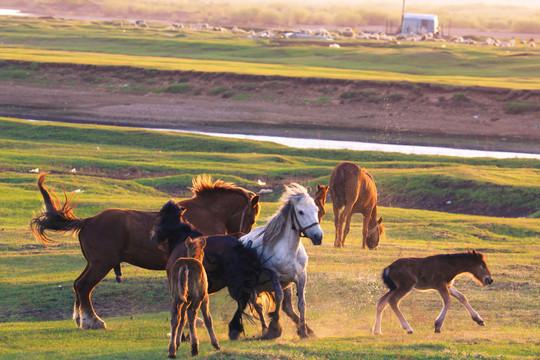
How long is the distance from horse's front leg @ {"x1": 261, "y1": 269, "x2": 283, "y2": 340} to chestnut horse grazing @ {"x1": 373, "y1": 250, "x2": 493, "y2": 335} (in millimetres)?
1523

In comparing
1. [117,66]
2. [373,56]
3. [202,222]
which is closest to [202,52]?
[373,56]

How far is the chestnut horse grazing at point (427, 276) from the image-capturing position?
11328 millimetres

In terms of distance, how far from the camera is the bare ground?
4694 cm

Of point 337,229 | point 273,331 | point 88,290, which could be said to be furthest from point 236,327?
point 337,229

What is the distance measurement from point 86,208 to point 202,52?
2643 inches

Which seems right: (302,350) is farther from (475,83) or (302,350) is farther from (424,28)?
(424,28)

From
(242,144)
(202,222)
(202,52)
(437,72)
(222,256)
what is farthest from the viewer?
(202,52)

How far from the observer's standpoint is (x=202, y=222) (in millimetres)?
12195

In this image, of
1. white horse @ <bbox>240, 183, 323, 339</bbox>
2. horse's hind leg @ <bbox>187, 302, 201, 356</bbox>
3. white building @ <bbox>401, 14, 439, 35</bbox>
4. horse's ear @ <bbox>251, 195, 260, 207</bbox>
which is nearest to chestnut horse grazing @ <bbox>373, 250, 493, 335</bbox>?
white horse @ <bbox>240, 183, 323, 339</bbox>

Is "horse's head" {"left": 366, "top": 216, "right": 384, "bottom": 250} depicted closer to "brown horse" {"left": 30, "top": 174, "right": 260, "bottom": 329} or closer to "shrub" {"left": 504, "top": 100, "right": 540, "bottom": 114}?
"brown horse" {"left": 30, "top": 174, "right": 260, "bottom": 329}

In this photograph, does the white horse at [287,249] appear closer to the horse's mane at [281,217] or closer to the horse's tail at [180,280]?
the horse's mane at [281,217]

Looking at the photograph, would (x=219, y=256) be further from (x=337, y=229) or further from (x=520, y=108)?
(x=520, y=108)

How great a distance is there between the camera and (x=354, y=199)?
18641 millimetres

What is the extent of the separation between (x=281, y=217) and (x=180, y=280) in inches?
68.0
